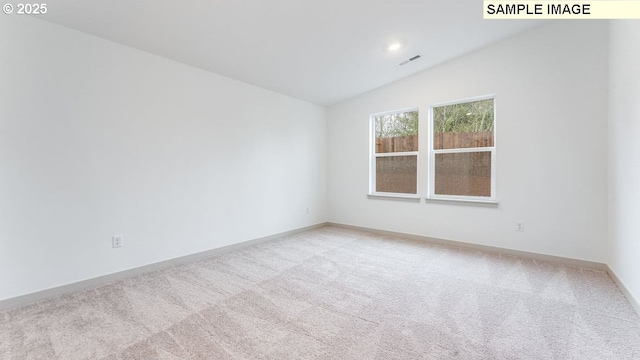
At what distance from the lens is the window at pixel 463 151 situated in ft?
12.4

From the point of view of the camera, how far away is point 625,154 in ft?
7.85

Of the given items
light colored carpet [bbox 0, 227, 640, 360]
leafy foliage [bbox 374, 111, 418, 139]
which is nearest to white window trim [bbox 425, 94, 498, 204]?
leafy foliage [bbox 374, 111, 418, 139]

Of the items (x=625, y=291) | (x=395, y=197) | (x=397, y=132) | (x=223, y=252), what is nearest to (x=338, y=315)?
(x=223, y=252)

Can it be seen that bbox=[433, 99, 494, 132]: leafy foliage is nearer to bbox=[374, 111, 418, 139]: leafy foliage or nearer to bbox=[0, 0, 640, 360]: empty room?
bbox=[0, 0, 640, 360]: empty room

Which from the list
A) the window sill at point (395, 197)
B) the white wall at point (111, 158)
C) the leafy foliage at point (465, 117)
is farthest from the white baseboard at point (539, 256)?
the white wall at point (111, 158)

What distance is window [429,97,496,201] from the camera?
12.4ft

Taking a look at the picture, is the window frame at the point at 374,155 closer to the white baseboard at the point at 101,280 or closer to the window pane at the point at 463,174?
the window pane at the point at 463,174

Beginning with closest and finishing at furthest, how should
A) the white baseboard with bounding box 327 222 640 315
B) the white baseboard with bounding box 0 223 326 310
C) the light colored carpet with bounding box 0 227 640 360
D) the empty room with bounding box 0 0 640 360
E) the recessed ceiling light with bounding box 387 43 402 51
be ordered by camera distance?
the light colored carpet with bounding box 0 227 640 360, the empty room with bounding box 0 0 640 360, the white baseboard with bounding box 0 223 326 310, the white baseboard with bounding box 327 222 640 315, the recessed ceiling light with bounding box 387 43 402 51

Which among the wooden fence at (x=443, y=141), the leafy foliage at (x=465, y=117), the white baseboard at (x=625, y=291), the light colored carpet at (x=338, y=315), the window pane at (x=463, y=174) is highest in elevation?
the leafy foliage at (x=465, y=117)

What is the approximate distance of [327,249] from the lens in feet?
12.5

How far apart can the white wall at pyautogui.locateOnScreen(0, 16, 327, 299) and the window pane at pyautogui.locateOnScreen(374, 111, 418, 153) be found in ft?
6.86

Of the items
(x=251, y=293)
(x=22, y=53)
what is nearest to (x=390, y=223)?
(x=251, y=293)

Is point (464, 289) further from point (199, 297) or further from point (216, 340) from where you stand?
point (199, 297)

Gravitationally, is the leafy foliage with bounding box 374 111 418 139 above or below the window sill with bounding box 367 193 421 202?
above
